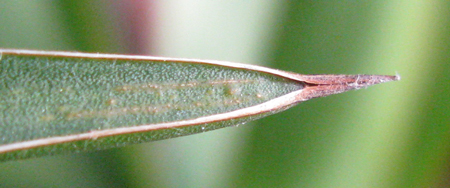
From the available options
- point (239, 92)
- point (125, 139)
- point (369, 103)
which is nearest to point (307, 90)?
point (239, 92)

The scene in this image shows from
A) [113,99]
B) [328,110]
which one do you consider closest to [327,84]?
[113,99]

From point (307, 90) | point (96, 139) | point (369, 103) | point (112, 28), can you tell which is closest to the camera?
point (96, 139)

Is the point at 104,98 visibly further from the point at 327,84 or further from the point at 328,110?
the point at 328,110

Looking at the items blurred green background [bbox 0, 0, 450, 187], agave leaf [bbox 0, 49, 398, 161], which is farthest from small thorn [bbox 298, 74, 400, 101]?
blurred green background [bbox 0, 0, 450, 187]

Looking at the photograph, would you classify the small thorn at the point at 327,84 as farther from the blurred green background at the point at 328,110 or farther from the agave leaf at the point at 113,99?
the blurred green background at the point at 328,110

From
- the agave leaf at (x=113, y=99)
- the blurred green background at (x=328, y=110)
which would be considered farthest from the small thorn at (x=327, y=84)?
the blurred green background at (x=328, y=110)

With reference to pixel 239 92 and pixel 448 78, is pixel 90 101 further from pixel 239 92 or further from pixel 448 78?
pixel 448 78

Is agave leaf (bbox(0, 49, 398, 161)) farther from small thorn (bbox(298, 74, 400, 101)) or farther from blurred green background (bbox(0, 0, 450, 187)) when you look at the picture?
blurred green background (bbox(0, 0, 450, 187))

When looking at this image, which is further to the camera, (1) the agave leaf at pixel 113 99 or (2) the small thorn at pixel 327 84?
(2) the small thorn at pixel 327 84
